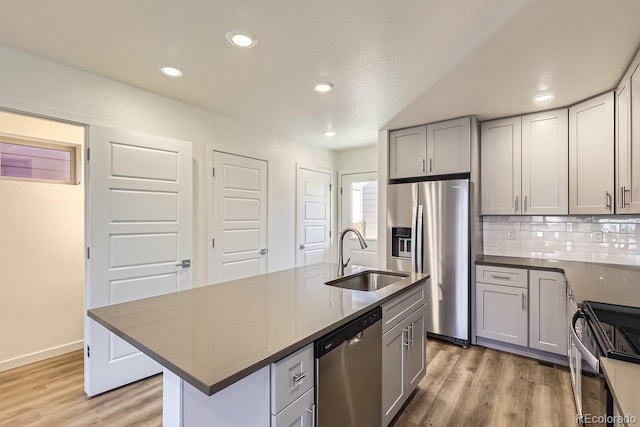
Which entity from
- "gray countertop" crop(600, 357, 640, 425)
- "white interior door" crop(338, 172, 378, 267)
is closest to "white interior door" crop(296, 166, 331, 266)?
"white interior door" crop(338, 172, 378, 267)

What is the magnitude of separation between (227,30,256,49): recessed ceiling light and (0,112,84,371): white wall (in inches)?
94.7

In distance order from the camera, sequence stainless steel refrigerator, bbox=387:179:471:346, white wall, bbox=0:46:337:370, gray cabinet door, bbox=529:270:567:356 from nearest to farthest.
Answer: white wall, bbox=0:46:337:370 → gray cabinet door, bbox=529:270:567:356 → stainless steel refrigerator, bbox=387:179:471:346

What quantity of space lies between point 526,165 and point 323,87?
2127 mm

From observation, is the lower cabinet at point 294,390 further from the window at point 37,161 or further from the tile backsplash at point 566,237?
the window at point 37,161

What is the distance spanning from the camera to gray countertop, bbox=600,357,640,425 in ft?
2.79

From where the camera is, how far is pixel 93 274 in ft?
7.47

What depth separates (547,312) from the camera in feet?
8.77

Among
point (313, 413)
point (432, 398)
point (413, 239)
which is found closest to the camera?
point (313, 413)

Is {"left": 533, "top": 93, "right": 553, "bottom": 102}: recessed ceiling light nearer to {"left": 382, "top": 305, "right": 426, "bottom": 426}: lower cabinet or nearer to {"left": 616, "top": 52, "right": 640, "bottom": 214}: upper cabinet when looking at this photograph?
{"left": 616, "top": 52, "right": 640, "bottom": 214}: upper cabinet

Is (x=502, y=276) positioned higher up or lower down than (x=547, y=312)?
higher up

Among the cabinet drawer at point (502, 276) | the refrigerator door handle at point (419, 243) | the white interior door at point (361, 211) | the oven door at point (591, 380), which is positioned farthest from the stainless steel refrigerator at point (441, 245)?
the oven door at point (591, 380)

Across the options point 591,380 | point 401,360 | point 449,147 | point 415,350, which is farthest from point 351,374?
point 449,147

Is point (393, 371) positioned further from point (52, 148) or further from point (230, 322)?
point (52, 148)

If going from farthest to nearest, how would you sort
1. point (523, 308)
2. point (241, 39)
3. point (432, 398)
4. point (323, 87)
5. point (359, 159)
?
point (359, 159) < point (523, 308) < point (323, 87) < point (432, 398) < point (241, 39)
